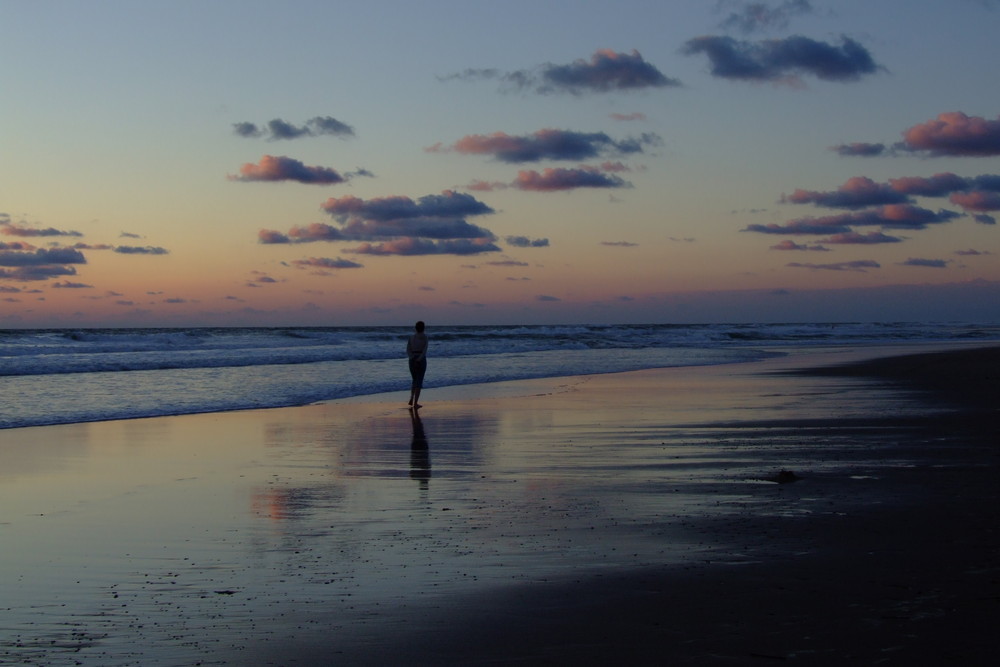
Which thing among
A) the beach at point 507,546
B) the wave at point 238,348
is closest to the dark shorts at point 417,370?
the beach at point 507,546

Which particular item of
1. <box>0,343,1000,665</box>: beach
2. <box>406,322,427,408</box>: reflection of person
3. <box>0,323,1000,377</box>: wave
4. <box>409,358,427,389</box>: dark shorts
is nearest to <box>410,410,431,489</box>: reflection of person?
<box>0,343,1000,665</box>: beach

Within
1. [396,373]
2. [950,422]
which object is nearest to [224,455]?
[950,422]

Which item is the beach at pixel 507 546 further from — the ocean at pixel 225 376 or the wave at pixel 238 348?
the wave at pixel 238 348

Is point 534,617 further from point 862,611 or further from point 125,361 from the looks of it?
point 125,361

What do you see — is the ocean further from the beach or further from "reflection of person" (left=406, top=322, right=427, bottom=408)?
the beach

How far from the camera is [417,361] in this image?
21891 millimetres

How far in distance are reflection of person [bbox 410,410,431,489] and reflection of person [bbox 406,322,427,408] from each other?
405 cm

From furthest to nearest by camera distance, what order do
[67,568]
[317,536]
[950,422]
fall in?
1. [950,422]
2. [317,536]
3. [67,568]

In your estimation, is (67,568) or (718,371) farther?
(718,371)

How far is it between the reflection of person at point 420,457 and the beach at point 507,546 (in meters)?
0.09

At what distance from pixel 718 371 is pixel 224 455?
22.9 m

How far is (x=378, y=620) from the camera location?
5.45 m

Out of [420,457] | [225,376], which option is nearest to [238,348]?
[225,376]

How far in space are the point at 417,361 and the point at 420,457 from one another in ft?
→ 30.9
